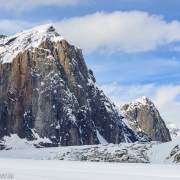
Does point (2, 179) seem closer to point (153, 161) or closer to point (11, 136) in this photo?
point (153, 161)

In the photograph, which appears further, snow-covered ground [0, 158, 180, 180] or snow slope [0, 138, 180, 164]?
snow slope [0, 138, 180, 164]

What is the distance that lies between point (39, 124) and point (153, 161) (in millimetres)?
138057

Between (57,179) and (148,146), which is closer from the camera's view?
(57,179)

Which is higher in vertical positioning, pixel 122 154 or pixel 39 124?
pixel 39 124

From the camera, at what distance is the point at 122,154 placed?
74.2 m

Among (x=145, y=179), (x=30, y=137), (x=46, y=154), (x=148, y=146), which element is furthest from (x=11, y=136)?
(x=145, y=179)

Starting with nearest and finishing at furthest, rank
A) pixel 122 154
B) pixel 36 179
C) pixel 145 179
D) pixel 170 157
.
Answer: pixel 36 179 < pixel 145 179 < pixel 170 157 < pixel 122 154

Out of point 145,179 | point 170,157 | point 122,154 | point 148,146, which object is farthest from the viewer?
point 148,146

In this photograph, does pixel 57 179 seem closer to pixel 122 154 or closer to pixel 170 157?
pixel 170 157

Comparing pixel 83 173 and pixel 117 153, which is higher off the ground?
pixel 117 153

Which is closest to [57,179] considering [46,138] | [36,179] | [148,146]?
[36,179]

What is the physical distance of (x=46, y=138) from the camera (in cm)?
19475

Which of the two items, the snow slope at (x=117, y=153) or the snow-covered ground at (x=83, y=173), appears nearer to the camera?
the snow-covered ground at (x=83, y=173)

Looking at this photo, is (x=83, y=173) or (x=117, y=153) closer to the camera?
(x=83, y=173)
